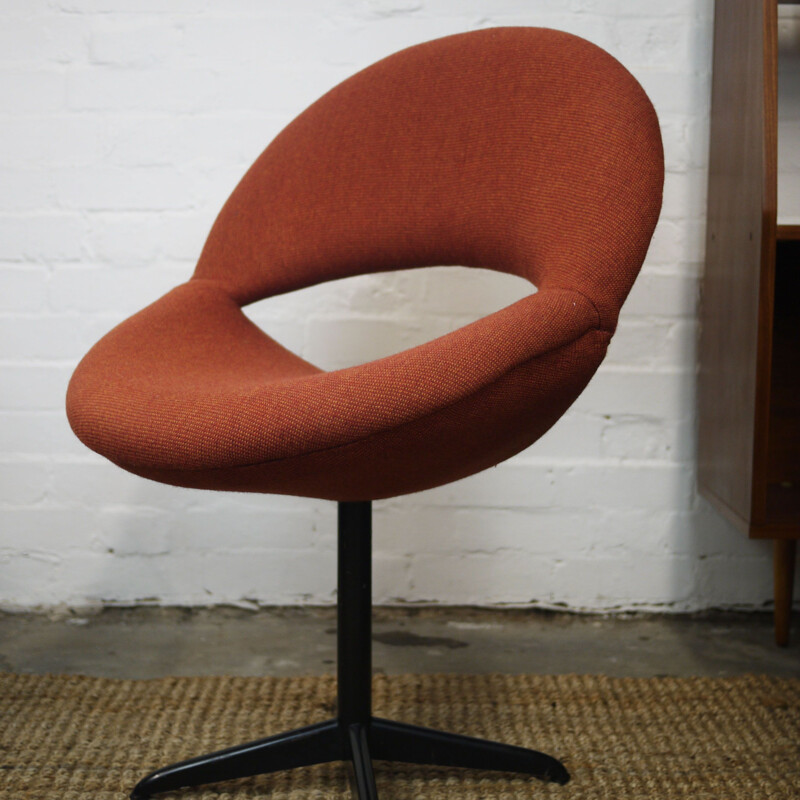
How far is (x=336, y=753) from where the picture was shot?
3.32 feet

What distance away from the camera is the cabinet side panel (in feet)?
4.20

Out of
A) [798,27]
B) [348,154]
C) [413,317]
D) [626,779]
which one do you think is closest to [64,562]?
[413,317]

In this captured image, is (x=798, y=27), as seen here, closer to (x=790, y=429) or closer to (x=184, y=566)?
(x=790, y=429)

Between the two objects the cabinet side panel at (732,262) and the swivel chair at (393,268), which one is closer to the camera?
the swivel chair at (393,268)

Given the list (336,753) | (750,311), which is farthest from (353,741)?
(750,311)

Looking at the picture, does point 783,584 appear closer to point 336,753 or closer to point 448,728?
point 448,728

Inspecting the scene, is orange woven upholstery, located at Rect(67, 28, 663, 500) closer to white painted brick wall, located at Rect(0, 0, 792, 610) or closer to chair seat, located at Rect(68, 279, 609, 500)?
chair seat, located at Rect(68, 279, 609, 500)

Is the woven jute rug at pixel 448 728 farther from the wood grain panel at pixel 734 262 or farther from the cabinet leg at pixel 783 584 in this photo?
the wood grain panel at pixel 734 262

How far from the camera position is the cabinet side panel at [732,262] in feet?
4.20

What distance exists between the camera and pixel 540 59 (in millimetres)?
1036

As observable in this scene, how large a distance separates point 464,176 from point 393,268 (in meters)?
0.16

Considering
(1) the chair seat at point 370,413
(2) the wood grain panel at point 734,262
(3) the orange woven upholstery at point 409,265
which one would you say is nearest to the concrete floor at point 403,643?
(2) the wood grain panel at point 734,262

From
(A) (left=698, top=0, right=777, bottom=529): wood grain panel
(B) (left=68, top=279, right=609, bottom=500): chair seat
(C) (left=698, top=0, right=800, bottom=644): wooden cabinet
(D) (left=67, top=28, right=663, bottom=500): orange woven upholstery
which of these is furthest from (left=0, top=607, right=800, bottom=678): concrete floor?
(B) (left=68, top=279, right=609, bottom=500): chair seat

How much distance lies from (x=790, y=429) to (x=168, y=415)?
1116 millimetres
